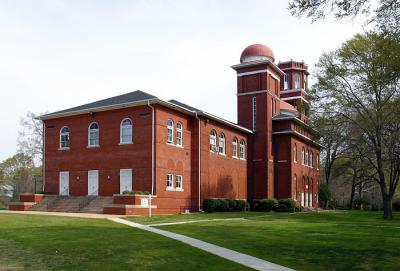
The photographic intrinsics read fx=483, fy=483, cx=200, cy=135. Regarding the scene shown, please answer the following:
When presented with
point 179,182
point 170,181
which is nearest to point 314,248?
point 170,181

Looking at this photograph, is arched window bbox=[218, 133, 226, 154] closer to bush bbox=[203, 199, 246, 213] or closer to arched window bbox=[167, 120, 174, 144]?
bush bbox=[203, 199, 246, 213]

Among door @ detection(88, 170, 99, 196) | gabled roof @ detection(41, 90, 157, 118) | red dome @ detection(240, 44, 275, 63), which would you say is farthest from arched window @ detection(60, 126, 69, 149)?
red dome @ detection(240, 44, 275, 63)

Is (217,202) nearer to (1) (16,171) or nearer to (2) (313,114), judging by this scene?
(2) (313,114)

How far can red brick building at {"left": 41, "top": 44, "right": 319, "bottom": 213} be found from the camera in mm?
33406

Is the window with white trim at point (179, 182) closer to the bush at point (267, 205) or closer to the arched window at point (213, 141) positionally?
the arched window at point (213, 141)

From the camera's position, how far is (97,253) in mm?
12211

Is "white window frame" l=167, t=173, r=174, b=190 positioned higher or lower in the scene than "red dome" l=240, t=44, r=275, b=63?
lower

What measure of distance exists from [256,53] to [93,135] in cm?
1994

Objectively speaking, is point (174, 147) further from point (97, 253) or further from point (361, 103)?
point (97, 253)

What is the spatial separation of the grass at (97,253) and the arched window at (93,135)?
19.2 meters

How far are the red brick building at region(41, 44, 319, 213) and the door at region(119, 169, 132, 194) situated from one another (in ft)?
0.23

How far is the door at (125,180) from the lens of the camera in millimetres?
33562

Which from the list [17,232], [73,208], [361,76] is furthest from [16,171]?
[17,232]

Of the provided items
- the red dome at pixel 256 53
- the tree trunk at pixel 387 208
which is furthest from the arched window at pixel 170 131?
the tree trunk at pixel 387 208
